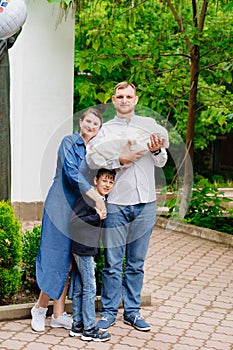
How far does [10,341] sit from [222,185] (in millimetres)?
12792

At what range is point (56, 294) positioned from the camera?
5.80 m

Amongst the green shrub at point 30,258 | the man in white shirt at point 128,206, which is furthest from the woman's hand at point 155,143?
the green shrub at point 30,258

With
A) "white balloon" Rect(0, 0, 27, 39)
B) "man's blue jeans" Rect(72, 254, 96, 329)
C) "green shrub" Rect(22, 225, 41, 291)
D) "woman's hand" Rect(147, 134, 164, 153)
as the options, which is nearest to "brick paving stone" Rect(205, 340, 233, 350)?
"man's blue jeans" Rect(72, 254, 96, 329)

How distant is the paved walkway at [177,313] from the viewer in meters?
5.62

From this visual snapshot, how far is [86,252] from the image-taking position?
18.4ft

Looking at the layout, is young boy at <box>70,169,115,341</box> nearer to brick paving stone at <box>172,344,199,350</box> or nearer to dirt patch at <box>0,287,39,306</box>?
brick paving stone at <box>172,344,199,350</box>

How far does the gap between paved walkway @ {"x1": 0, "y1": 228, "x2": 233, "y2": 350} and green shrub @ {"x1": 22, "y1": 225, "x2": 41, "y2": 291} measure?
0.62 metres

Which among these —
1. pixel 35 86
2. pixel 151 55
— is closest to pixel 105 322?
pixel 35 86

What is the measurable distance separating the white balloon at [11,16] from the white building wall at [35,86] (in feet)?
16.0

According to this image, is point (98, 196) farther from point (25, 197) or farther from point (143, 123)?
point (25, 197)

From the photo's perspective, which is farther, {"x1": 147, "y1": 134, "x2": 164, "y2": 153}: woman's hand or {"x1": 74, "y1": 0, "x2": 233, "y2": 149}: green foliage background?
{"x1": 74, "y1": 0, "x2": 233, "y2": 149}: green foliage background

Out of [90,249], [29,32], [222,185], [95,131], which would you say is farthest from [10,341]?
[222,185]

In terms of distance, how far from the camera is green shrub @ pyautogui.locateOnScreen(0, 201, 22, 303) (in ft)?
20.1

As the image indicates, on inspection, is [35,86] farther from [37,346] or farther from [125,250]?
[37,346]
